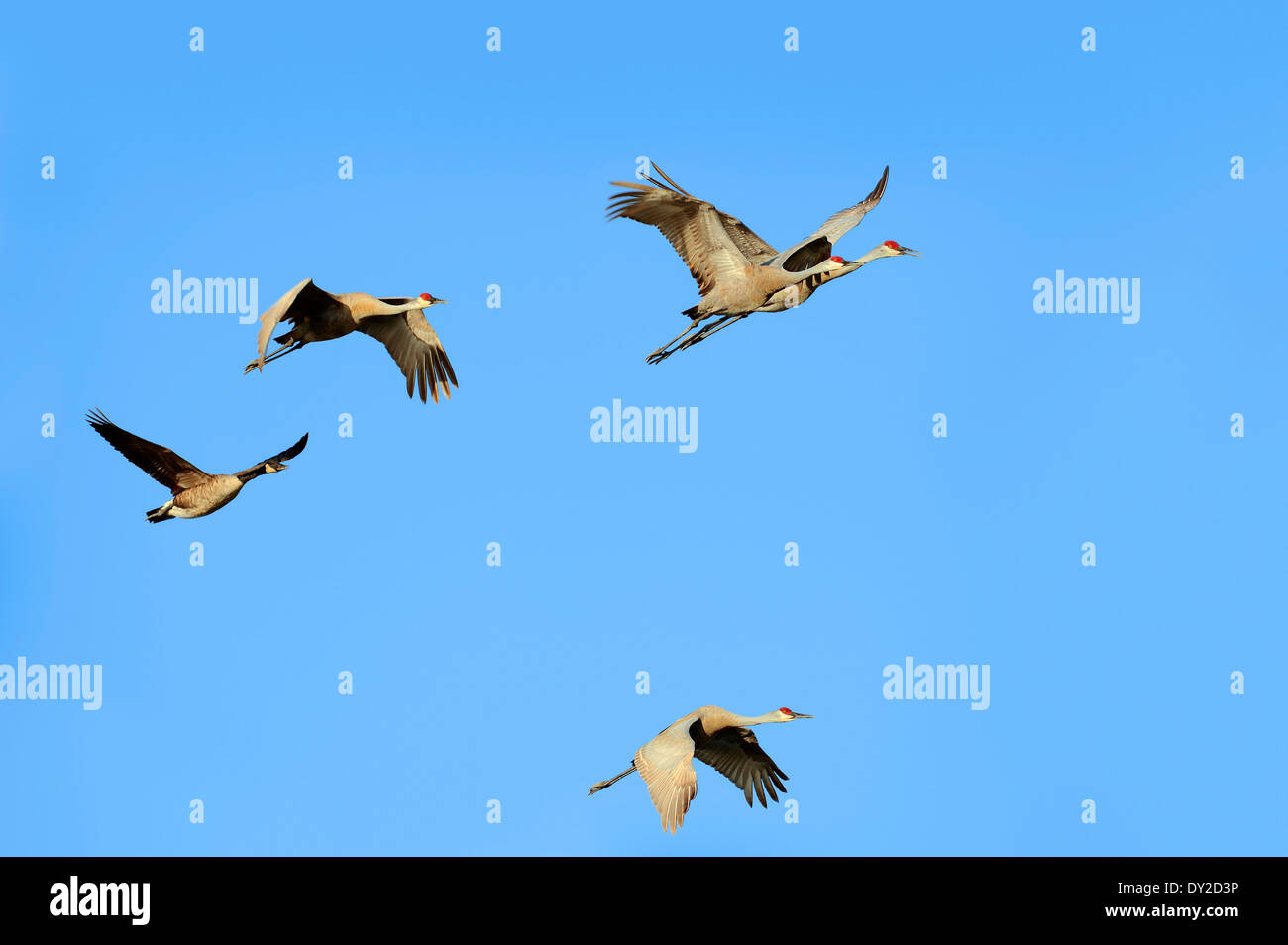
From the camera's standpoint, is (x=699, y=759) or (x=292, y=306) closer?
(x=292, y=306)

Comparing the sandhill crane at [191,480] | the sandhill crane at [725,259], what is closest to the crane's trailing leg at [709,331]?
the sandhill crane at [725,259]

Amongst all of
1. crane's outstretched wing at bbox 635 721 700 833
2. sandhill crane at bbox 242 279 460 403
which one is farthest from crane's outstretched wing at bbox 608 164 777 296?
crane's outstretched wing at bbox 635 721 700 833

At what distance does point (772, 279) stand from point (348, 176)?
293 inches

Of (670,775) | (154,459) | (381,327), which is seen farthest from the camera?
(381,327)

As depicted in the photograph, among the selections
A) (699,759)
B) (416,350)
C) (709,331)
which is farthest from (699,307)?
(699,759)

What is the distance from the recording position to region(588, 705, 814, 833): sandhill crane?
19406 millimetres

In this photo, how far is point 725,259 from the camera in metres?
22.6

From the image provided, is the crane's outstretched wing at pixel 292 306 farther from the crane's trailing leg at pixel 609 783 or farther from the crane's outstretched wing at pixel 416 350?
the crane's trailing leg at pixel 609 783

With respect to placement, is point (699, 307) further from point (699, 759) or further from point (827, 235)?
point (699, 759)

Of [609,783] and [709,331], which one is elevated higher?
[709,331]

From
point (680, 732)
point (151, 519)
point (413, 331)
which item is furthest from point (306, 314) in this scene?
point (680, 732)

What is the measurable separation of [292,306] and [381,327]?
2.54 meters

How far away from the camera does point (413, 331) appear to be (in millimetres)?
24641
